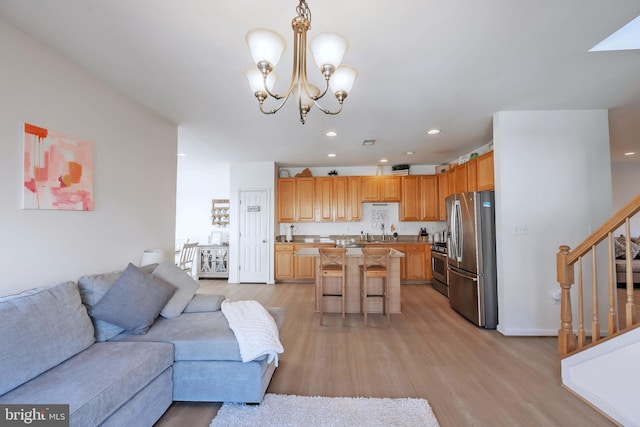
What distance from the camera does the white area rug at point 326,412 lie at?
171 cm

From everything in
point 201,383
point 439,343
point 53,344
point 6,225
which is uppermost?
point 6,225

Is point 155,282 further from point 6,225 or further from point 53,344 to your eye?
point 6,225

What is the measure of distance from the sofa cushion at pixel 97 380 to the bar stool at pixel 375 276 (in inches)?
92.0

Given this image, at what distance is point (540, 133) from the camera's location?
10.3 ft

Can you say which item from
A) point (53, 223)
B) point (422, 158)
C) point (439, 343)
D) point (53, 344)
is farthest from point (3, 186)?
point (422, 158)

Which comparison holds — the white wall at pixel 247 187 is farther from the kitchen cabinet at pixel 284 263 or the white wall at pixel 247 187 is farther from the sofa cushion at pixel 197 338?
the sofa cushion at pixel 197 338

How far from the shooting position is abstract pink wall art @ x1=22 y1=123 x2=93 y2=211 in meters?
1.86

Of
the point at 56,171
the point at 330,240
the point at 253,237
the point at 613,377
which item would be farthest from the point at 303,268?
the point at 613,377

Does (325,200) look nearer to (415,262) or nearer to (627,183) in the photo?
(415,262)

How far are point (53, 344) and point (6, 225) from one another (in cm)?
88

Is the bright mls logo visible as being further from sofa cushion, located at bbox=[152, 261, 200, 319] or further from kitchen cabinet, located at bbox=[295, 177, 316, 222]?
kitchen cabinet, located at bbox=[295, 177, 316, 222]

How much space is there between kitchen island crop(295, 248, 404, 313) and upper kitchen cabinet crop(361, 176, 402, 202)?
7.63 ft

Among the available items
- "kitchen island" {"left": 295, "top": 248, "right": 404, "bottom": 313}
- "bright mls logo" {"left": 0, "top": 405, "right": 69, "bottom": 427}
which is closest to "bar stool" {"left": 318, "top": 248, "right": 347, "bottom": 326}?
"kitchen island" {"left": 295, "top": 248, "right": 404, "bottom": 313}

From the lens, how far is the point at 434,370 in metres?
2.35
